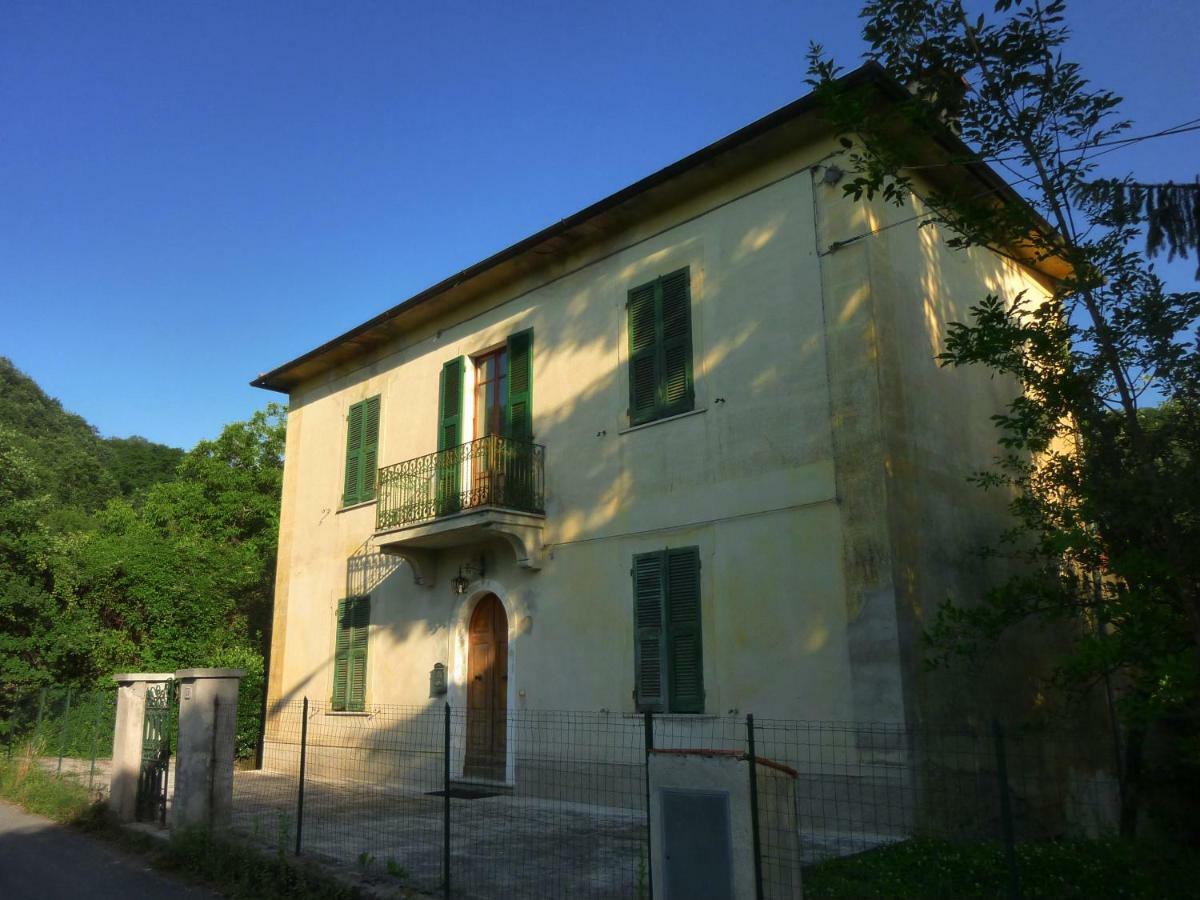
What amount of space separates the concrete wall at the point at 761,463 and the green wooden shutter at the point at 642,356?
0.21 meters

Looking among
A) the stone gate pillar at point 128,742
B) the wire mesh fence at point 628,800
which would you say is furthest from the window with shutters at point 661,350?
the stone gate pillar at point 128,742

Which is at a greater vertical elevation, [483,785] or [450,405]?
[450,405]

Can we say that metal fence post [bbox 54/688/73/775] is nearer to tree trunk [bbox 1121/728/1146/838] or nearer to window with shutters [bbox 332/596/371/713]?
window with shutters [bbox 332/596/371/713]

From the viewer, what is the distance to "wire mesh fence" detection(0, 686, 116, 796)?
1392cm

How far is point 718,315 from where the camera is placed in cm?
1066

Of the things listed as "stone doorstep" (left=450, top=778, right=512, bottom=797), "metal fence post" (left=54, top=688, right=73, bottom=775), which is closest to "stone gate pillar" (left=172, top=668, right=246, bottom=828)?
"stone doorstep" (left=450, top=778, right=512, bottom=797)

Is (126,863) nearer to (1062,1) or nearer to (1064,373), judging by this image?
(1064,373)

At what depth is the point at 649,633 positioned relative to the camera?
34.4 ft

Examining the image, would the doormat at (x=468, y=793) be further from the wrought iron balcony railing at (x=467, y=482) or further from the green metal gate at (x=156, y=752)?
the wrought iron balcony railing at (x=467, y=482)

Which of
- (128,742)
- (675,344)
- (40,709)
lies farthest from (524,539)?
(40,709)

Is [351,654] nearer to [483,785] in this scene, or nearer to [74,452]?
[483,785]

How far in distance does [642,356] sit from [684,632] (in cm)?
332

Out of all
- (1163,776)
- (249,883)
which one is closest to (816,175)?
(1163,776)

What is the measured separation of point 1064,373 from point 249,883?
23.7 feet
